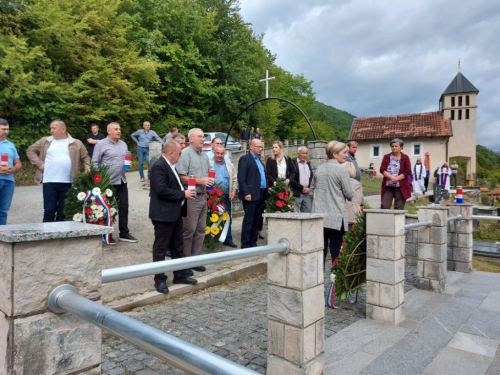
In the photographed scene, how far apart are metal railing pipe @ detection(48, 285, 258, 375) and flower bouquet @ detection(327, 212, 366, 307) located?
3.55m

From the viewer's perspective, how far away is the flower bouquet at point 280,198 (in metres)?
6.54

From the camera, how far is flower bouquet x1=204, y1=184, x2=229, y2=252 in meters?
6.20

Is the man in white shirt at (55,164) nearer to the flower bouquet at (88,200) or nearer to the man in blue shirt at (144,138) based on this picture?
the flower bouquet at (88,200)

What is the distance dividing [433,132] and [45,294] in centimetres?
3904

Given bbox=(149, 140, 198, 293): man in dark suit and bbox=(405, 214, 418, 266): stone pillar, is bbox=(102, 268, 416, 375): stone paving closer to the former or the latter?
bbox=(149, 140, 198, 293): man in dark suit

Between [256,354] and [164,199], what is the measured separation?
211 cm

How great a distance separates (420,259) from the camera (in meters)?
5.56

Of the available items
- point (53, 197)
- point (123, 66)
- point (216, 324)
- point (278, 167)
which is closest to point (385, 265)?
point (216, 324)

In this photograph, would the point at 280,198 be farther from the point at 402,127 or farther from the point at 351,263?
the point at 402,127

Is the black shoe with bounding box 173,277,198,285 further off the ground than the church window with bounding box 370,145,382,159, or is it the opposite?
the church window with bounding box 370,145,382,159

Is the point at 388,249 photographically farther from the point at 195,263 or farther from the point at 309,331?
the point at 195,263

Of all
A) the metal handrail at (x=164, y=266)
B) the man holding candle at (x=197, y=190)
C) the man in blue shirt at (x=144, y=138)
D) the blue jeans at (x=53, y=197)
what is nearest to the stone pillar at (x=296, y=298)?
the metal handrail at (x=164, y=266)

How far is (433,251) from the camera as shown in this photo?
5.46 m

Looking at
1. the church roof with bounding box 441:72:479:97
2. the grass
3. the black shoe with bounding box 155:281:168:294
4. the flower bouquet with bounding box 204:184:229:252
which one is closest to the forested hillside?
the flower bouquet with bounding box 204:184:229:252
